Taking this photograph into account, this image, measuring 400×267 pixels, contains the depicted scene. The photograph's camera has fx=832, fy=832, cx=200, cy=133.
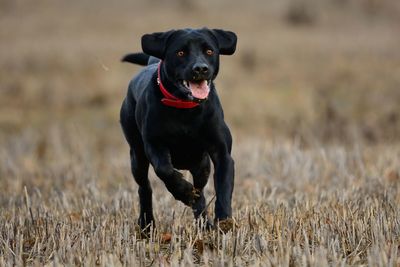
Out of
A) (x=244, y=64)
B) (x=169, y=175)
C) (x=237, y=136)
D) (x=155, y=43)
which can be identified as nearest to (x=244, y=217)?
(x=169, y=175)

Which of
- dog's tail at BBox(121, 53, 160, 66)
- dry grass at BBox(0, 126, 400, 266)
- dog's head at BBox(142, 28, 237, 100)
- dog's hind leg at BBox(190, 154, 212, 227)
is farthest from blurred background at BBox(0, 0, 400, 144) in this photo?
dog's head at BBox(142, 28, 237, 100)

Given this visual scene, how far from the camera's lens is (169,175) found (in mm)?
5836

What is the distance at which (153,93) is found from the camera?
19.7 feet

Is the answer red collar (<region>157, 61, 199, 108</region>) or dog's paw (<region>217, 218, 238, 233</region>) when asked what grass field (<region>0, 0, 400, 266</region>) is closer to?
dog's paw (<region>217, 218, 238, 233</region>)

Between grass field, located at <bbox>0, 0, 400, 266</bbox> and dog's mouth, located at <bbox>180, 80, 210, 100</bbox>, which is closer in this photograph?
grass field, located at <bbox>0, 0, 400, 266</bbox>

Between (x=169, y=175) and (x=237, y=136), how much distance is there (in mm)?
9398

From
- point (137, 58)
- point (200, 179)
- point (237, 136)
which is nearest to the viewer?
point (200, 179)

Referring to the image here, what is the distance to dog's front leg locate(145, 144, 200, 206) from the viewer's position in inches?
230

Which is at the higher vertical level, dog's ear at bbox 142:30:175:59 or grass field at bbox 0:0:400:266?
dog's ear at bbox 142:30:175:59

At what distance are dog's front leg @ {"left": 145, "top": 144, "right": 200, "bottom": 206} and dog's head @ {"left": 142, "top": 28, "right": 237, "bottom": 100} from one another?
456 mm

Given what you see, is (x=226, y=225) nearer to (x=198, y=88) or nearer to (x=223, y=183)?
(x=223, y=183)

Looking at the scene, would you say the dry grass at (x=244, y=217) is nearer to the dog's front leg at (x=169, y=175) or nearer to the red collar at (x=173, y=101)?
the dog's front leg at (x=169, y=175)

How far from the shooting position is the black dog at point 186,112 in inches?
229

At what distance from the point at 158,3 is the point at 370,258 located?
24518 mm
